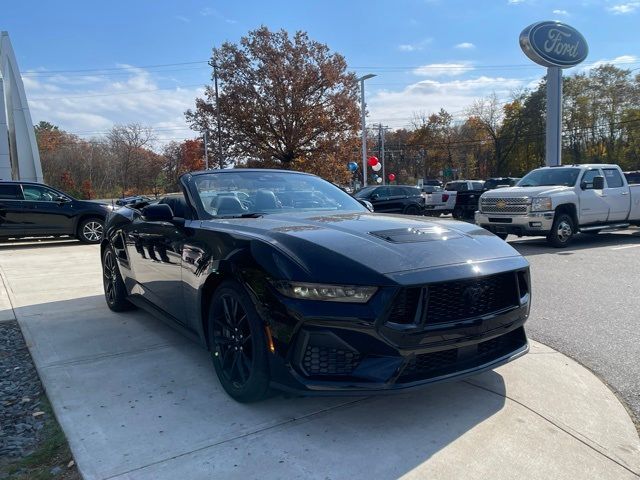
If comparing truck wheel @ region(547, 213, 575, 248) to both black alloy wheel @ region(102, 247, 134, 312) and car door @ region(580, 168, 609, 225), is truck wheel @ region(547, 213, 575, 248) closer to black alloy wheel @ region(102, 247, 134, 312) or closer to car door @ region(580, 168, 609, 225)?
car door @ region(580, 168, 609, 225)

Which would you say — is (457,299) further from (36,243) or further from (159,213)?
(36,243)

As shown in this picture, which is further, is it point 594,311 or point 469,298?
point 594,311

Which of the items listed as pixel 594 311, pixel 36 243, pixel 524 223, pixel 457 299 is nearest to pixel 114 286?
pixel 457 299

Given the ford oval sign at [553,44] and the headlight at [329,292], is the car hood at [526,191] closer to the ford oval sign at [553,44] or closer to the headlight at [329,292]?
the headlight at [329,292]

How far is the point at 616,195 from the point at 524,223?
3096 millimetres

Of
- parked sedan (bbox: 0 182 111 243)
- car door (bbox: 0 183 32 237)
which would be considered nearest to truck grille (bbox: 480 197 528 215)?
parked sedan (bbox: 0 182 111 243)

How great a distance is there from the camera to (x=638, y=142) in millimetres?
46094

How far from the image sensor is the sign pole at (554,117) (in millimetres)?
19672

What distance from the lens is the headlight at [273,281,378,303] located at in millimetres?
2592

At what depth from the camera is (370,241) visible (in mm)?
2967

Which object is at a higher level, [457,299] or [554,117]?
[554,117]

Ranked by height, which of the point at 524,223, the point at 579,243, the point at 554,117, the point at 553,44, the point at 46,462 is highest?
the point at 553,44

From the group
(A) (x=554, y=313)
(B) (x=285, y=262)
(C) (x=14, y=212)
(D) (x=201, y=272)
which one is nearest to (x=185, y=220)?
(D) (x=201, y=272)

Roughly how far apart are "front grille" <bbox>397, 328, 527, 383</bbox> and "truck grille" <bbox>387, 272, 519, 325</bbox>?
21 cm
